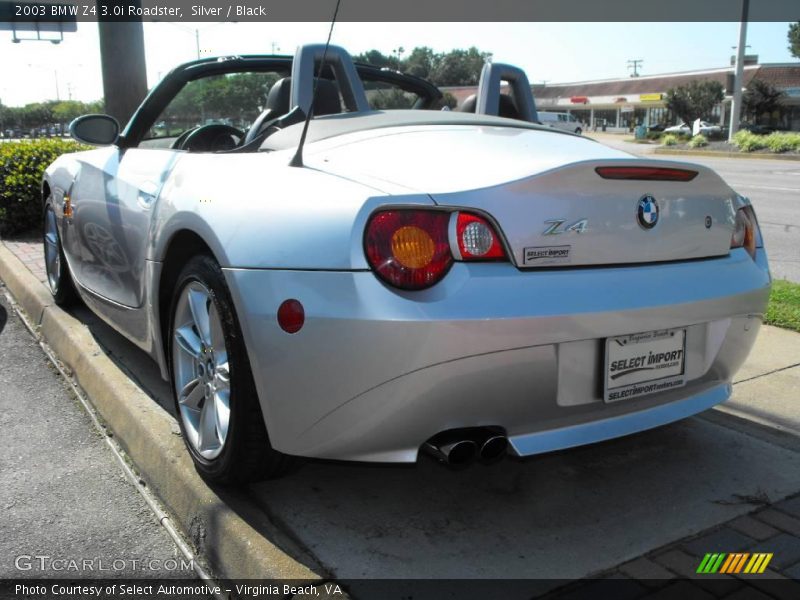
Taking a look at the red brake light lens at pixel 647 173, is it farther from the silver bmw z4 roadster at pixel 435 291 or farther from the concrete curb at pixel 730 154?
the concrete curb at pixel 730 154

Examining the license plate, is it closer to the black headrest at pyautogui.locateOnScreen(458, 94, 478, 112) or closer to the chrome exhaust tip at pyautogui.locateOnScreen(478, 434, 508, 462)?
the chrome exhaust tip at pyautogui.locateOnScreen(478, 434, 508, 462)

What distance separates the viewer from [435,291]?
2.01 m

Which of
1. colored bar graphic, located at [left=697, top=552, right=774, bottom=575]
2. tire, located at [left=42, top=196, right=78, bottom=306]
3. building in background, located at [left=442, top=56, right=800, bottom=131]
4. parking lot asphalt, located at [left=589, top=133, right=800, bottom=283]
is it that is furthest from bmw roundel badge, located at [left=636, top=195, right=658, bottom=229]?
building in background, located at [left=442, top=56, right=800, bottom=131]

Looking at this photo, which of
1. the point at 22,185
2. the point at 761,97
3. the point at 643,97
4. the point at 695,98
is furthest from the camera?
the point at 643,97

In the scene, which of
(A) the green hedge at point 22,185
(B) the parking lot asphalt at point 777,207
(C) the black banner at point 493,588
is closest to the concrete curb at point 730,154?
(B) the parking lot asphalt at point 777,207

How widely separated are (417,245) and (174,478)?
1326mm

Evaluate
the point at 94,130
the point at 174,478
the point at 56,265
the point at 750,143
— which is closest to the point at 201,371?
the point at 174,478

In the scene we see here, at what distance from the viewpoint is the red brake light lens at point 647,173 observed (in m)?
2.30

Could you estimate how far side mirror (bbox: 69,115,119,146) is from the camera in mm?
3727

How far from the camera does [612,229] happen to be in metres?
2.28

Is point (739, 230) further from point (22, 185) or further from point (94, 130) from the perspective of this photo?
point (22, 185)

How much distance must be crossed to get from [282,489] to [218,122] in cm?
202

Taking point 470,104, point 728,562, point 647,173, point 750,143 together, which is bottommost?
point 728,562

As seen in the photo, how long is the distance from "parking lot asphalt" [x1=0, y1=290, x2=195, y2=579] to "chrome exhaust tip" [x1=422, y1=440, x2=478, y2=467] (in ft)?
2.78
